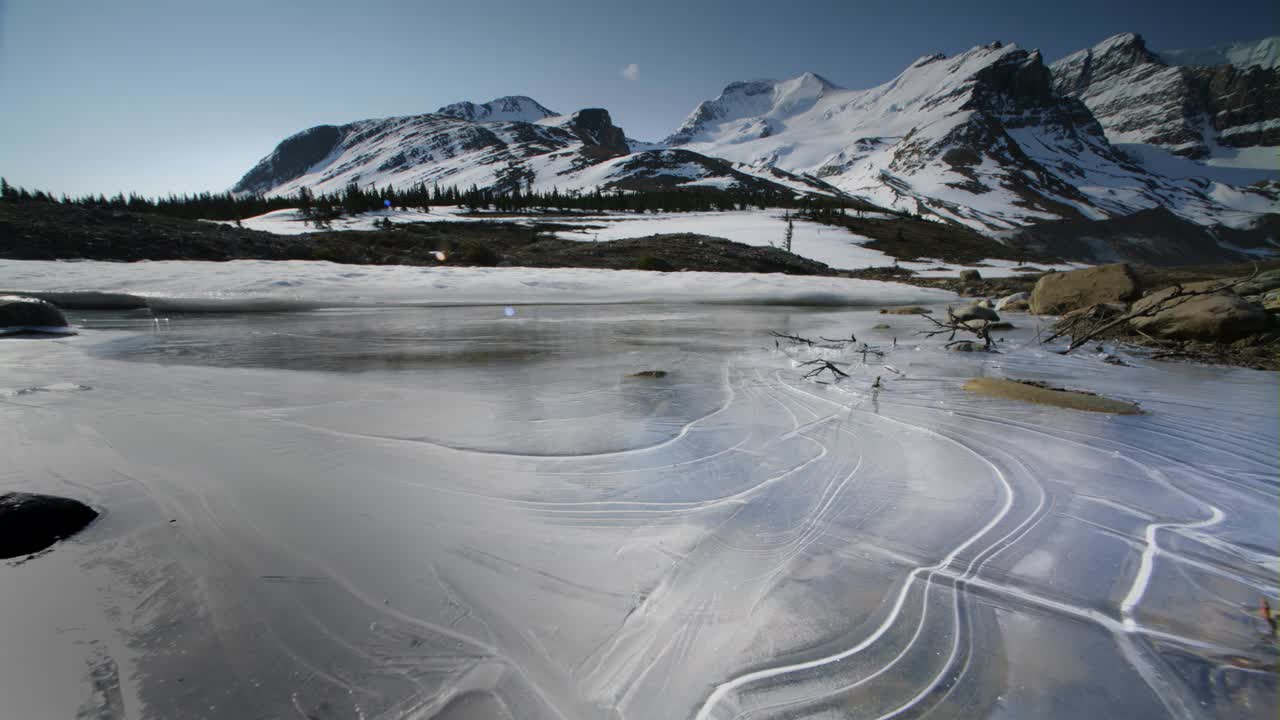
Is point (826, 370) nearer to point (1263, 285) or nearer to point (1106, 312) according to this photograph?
point (1106, 312)

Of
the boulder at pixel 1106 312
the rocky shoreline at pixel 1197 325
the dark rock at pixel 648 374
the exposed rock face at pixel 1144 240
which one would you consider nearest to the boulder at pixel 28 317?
the dark rock at pixel 648 374

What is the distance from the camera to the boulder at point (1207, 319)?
5699 millimetres

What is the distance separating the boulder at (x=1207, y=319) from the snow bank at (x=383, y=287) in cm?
856

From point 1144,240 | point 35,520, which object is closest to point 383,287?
point 35,520

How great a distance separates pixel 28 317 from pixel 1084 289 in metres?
17.3

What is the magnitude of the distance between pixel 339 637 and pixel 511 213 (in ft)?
211

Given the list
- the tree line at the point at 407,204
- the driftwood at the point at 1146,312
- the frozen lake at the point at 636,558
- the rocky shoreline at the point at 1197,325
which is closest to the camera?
the frozen lake at the point at 636,558

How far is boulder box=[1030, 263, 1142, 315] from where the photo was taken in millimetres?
9266

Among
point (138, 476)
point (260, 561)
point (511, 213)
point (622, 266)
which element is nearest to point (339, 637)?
point (260, 561)

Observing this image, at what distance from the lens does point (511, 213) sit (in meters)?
60.9

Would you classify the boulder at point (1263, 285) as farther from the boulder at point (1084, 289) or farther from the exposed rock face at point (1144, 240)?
the exposed rock face at point (1144, 240)

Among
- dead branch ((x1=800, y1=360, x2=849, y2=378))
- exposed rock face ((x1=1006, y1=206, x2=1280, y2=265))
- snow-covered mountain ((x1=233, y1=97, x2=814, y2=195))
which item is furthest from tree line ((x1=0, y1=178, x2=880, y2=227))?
exposed rock face ((x1=1006, y1=206, x2=1280, y2=265))

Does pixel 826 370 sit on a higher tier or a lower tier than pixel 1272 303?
lower

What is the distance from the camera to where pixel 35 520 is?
168 centimetres
